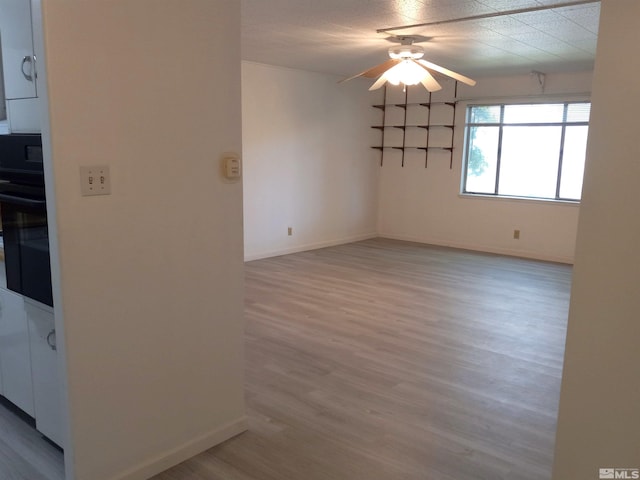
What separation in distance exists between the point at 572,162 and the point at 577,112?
63 centimetres

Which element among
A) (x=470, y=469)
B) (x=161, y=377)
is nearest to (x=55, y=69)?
(x=161, y=377)

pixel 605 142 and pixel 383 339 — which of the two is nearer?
pixel 605 142

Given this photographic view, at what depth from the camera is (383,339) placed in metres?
3.84

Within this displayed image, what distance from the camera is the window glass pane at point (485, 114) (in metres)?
7.21

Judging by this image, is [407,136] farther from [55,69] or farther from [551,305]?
[55,69]

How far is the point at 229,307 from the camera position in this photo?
242 cm

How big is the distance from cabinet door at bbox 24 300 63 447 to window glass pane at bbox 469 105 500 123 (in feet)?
21.2

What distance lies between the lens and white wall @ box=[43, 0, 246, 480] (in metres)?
1.80

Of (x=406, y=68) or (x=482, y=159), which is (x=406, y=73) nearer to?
(x=406, y=68)

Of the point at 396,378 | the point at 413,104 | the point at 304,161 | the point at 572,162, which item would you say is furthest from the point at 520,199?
the point at 396,378

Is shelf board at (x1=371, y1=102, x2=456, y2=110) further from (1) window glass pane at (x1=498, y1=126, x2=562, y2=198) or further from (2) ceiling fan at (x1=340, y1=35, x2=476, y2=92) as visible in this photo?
(2) ceiling fan at (x1=340, y1=35, x2=476, y2=92)

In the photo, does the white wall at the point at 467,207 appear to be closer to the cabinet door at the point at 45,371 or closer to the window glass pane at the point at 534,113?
the window glass pane at the point at 534,113

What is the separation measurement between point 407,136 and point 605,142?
6.57 metres

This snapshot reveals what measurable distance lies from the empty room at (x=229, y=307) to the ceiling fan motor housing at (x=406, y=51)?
0.01m
